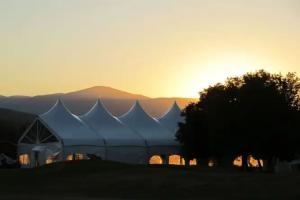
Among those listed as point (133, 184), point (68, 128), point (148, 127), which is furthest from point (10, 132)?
point (133, 184)

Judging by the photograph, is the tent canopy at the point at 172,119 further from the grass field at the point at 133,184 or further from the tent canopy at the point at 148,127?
the grass field at the point at 133,184

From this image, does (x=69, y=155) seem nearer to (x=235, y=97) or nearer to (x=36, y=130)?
(x=36, y=130)

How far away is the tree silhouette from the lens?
2072 inches

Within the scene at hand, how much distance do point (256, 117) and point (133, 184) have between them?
69.6ft

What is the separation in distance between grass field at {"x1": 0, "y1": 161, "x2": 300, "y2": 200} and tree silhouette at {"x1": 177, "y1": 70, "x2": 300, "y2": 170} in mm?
14294

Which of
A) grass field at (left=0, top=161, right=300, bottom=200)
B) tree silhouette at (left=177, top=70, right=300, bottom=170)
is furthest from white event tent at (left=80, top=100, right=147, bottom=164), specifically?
grass field at (left=0, top=161, right=300, bottom=200)

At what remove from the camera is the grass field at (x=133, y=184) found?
29.6m

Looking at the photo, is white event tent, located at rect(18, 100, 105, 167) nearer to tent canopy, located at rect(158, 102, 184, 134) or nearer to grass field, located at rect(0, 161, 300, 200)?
tent canopy, located at rect(158, 102, 184, 134)

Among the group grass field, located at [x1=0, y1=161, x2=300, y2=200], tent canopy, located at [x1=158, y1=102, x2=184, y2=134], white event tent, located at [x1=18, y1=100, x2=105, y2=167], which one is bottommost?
grass field, located at [x1=0, y1=161, x2=300, y2=200]

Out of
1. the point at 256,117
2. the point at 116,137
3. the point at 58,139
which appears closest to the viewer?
the point at 256,117

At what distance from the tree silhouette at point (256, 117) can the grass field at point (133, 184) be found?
14294mm

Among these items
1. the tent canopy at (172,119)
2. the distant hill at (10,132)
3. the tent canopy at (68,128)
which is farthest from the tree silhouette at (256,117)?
the distant hill at (10,132)

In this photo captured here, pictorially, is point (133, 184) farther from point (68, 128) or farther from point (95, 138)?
point (68, 128)

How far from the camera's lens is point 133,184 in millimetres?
33812
